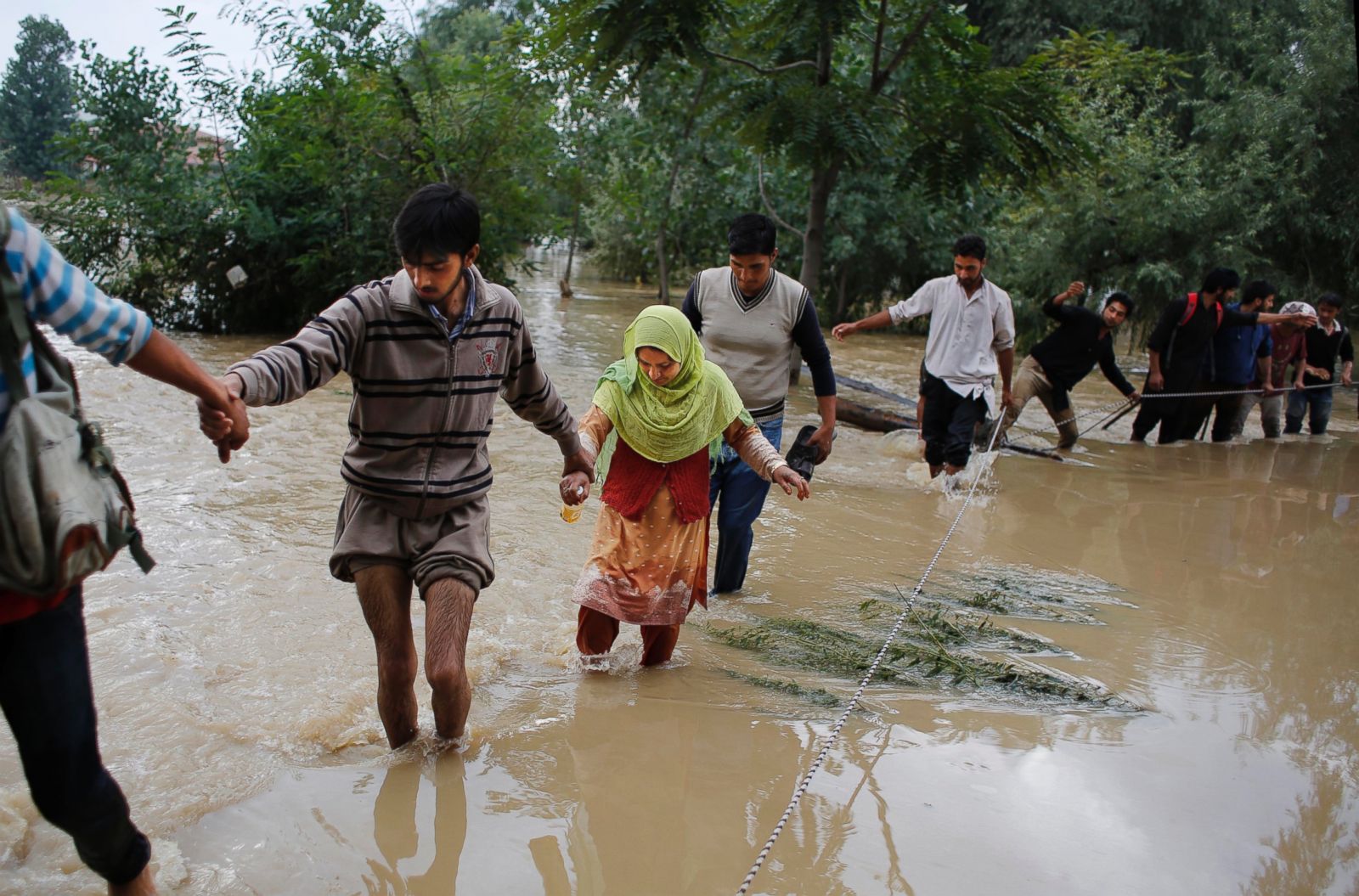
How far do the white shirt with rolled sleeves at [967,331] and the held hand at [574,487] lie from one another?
4.13 metres

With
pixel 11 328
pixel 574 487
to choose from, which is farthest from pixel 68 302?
pixel 574 487

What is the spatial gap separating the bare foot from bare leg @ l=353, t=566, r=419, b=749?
85 centimetres

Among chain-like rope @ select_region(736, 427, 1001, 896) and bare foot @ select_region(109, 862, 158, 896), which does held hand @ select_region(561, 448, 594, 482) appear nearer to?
chain-like rope @ select_region(736, 427, 1001, 896)

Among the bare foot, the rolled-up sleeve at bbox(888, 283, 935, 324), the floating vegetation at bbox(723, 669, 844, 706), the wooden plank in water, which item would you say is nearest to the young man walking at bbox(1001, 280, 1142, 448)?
the wooden plank in water

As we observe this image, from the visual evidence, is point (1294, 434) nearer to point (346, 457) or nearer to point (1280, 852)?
point (1280, 852)

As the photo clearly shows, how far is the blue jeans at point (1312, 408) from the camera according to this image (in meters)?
12.2

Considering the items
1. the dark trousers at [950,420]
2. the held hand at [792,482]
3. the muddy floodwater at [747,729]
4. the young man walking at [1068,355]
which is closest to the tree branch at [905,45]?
the young man walking at [1068,355]

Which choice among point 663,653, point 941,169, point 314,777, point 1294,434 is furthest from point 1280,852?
point 1294,434

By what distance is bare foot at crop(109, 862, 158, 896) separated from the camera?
2.46m

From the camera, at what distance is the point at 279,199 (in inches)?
543

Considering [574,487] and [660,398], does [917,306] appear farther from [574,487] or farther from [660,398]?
[574,487]

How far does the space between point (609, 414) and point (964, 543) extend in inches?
136

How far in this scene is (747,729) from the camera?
157 inches

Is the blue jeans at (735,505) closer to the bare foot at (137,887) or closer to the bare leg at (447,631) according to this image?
the bare leg at (447,631)
